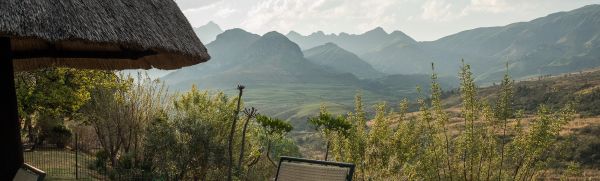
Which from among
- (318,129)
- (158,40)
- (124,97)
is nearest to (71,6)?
(158,40)

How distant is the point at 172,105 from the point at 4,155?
1371 cm

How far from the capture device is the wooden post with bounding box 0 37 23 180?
3250 millimetres

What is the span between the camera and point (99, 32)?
3.30 metres

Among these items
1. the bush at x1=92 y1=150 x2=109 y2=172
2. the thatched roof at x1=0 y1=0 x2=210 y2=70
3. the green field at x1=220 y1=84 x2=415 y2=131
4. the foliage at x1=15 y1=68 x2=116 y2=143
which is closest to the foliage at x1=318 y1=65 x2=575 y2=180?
the thatched roof at x1=0 y1=0 x2=210 y2=70

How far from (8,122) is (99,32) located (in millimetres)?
845

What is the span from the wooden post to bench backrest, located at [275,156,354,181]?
2.33 m

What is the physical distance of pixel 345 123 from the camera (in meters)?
7.28

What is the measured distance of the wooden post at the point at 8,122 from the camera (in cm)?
325

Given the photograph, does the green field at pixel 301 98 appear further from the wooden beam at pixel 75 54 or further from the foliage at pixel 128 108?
the wooden beam at pixel 75 54

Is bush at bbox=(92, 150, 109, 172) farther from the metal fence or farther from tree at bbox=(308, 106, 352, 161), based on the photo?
tree at bbox=(308, 106, 352, 161)

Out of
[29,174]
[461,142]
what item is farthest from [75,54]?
[461,142]

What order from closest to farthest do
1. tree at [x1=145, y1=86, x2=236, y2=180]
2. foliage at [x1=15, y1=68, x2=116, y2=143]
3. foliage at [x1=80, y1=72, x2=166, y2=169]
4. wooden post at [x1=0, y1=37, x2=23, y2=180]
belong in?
wooden post at [x1=0, y1=37, x2=23, y2=180], foliage at [x1=15, y1=68, x2=116, y2=143], tree at [x1=145, y1=86, x2=236, y2=180], foliage at [x1=80, y1=72, x2=166, y2=169]

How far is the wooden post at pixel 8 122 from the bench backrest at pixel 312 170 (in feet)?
7.63

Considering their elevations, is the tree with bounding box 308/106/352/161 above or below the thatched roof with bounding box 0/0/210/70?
below
